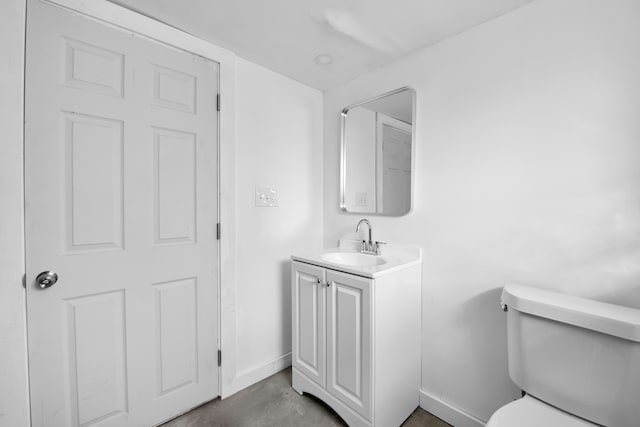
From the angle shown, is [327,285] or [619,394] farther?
[327,285]

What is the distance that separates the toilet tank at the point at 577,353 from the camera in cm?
88

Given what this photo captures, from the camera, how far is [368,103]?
1900 mm

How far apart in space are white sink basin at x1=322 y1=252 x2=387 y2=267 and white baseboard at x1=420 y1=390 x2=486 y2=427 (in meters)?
0.81

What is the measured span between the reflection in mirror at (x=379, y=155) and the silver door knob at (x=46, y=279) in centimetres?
163

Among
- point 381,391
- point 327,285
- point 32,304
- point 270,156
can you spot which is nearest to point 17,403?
point 32,304

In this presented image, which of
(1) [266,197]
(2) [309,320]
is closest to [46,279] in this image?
(1) [266,197]

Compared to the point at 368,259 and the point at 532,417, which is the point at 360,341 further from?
the point at 532,417

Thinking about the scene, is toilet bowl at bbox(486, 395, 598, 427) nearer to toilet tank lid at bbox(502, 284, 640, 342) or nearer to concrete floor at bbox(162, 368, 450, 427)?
toilet tank lid at bbox(502, 284, 640, 342)

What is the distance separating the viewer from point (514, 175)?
1300mm

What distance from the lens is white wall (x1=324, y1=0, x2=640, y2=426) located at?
107 cm

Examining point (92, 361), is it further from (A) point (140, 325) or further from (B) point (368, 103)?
(B) point (368, 103)

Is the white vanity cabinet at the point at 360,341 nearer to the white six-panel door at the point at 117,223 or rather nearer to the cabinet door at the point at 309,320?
the cabinet door at the point at 309,320

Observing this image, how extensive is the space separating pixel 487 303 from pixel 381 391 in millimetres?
691

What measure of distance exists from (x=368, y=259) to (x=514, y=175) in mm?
930
